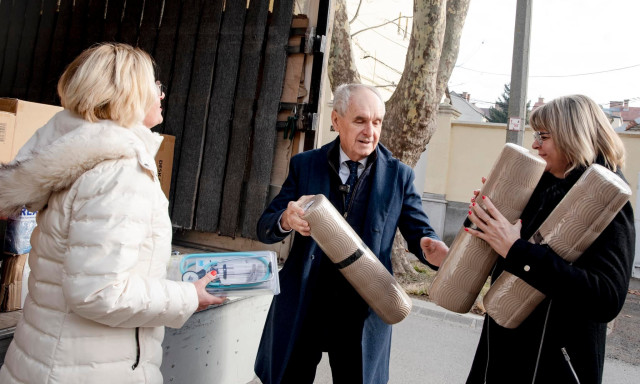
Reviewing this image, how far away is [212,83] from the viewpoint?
406cm

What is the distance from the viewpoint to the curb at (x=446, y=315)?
18.0ft

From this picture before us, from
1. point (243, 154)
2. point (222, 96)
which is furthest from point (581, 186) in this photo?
point (222, 96)

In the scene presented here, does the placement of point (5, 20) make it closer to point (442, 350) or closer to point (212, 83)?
point (212, 83)

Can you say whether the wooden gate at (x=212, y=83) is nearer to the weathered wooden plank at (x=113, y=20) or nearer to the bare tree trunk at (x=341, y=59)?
the weathered wooden plank at (x=113, y=20)

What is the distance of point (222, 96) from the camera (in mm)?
4016

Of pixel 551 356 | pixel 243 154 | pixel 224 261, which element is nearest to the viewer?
pixel 551 356

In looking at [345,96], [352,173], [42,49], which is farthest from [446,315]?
[42,49]

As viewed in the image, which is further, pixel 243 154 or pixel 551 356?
pixel 243 154

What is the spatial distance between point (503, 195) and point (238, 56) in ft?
9.10

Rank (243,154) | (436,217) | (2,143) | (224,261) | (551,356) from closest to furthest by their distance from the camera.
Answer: (551,356), (224,261), (2,143), (243,154), (436,217)

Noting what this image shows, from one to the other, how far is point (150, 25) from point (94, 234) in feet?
11.2

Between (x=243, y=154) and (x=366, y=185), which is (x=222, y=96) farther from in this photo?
(x=366, y=185)

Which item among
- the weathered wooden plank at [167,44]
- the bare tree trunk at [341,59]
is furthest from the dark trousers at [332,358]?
the bare tree trunk at [341,59]

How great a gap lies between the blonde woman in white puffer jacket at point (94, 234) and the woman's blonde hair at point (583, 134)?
1321 mm
